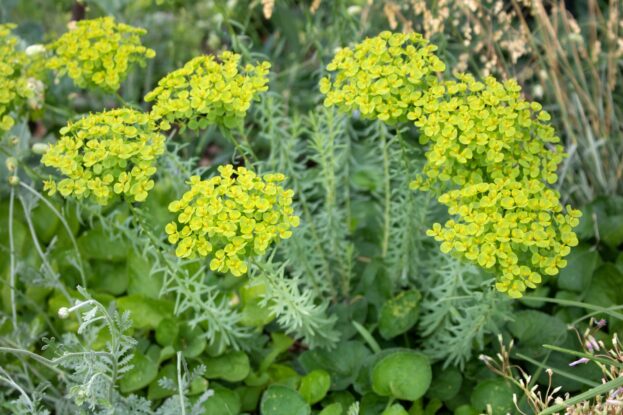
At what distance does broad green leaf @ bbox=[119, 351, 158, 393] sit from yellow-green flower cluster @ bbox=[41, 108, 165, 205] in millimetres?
527

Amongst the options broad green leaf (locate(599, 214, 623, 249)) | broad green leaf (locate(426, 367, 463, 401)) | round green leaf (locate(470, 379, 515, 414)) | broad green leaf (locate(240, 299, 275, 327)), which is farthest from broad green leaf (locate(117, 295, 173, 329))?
broad green leaf (locate(599, 214, 623, 249))

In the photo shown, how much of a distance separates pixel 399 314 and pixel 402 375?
235mm

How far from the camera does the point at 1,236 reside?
2.34 metres

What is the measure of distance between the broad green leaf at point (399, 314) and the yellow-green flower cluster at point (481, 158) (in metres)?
0.41

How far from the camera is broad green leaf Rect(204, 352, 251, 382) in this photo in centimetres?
A: 193

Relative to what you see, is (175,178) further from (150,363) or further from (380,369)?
(380,369)

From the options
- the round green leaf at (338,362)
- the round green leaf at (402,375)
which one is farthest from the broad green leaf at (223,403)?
the round green leaf at (402,375)

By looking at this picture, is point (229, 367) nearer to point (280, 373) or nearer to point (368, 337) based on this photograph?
point (280, 373)

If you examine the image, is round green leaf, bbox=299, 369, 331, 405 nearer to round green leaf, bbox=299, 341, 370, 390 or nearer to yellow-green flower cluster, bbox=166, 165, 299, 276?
round green leaf, bbox=299, 341, 370, 390

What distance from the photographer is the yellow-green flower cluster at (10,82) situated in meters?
1.79

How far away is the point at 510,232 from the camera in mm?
1462

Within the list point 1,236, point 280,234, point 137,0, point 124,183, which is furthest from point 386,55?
point 137,0

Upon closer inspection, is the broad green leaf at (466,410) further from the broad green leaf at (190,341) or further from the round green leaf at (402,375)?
the broad green leaf at (190,341)

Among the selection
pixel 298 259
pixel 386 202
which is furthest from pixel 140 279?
pixel 386 202
